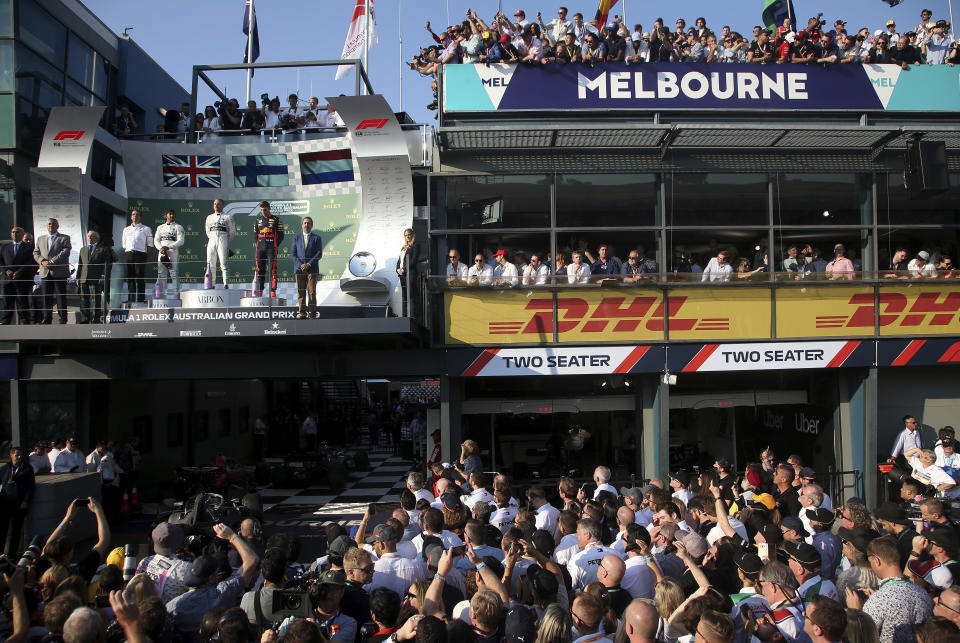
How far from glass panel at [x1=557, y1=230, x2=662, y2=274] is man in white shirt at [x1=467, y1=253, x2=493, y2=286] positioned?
153 centimetres

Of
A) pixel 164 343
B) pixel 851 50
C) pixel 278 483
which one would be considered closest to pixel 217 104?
pixel 164 343

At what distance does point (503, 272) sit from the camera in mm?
13203

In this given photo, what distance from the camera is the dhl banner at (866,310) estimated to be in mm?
13219

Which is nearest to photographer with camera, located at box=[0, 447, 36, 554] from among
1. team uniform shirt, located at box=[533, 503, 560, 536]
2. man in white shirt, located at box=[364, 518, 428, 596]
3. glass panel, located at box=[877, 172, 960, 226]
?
man in white shirt, located at box=[364, 518, 428, 596]

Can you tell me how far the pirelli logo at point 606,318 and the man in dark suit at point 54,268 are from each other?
7277mm

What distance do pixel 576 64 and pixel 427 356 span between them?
6.05 meters

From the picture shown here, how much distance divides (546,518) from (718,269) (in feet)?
25.8

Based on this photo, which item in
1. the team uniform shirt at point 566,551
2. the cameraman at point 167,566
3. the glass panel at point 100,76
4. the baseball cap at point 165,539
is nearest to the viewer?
the cameraman at point 167,566

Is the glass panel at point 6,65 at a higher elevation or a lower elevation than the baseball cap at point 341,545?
higher

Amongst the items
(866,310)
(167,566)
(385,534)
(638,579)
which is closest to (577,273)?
(866,310)

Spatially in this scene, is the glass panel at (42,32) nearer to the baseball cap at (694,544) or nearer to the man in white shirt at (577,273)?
the man in white shirt at (577,273)

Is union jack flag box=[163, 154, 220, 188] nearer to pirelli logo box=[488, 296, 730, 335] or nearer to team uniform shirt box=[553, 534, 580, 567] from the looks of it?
pirelli logo box=[488, 296, 730, 335]

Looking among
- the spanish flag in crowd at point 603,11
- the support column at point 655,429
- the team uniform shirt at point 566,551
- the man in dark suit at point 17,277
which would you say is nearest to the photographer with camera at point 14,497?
Result: the man in dark suit at point 17,277

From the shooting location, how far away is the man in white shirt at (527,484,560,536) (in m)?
6.94
